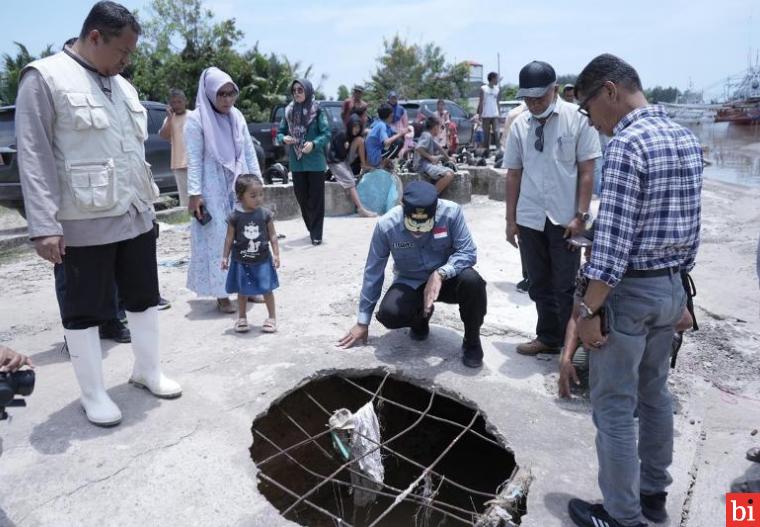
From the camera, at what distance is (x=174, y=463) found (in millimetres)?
2604

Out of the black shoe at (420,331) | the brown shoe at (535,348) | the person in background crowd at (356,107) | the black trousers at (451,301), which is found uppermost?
the person in background crowd at (356,107)

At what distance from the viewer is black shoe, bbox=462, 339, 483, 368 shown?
3.55 meters

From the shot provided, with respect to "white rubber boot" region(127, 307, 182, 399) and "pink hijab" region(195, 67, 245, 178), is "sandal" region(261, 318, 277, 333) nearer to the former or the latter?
"white rubber boot" region(127, 307, 182, 399)

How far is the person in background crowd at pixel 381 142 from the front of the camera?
27.0 feet

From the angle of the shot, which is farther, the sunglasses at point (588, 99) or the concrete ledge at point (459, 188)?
the concrete ledge at point (459, 188)

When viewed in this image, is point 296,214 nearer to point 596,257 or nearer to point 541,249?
point 541,249

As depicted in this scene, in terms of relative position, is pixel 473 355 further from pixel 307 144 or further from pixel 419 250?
pixel 307 144

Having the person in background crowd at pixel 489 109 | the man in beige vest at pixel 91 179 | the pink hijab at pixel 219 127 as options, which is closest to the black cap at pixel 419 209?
the man in beige vest at pixel 91 179

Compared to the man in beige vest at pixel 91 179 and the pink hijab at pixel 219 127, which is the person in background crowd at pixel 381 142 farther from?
the man in beige vest at pixel 91 179

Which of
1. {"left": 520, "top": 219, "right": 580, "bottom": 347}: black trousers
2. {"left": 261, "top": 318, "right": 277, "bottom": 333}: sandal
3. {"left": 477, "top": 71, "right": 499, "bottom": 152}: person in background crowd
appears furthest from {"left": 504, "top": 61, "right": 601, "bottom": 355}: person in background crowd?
{"left": 477, "top": 71, "right": 499, "bottom": 152}: person in background crowd

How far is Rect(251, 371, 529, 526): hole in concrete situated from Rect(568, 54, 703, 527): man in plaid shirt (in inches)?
41.8

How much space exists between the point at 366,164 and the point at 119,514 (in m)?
6.65

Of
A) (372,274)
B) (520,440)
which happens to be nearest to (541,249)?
(372,274)

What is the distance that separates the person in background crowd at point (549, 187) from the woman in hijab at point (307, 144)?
3086mm
